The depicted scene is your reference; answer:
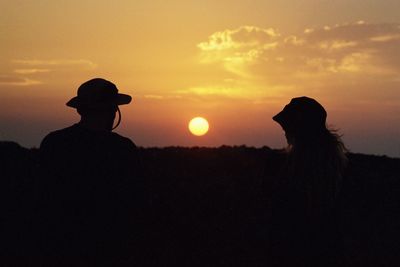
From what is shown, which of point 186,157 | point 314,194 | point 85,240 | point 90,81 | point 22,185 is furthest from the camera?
point 186,157

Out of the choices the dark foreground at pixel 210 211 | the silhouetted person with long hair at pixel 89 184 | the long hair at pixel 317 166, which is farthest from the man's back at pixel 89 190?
the dark foreground at pixel 210 211

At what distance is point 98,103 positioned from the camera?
418 cm

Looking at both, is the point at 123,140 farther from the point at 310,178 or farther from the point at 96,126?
the point at 310,178

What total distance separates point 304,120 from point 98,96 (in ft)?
5.73

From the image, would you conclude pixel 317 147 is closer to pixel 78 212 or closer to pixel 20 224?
pixel 78 212

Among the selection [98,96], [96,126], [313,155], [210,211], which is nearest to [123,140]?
[96,126]

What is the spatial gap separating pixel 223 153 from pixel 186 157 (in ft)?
3.94

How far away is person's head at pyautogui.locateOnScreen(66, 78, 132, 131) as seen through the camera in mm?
4184

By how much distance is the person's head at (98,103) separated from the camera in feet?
13.7

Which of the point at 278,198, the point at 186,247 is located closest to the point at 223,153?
the point at 186,247

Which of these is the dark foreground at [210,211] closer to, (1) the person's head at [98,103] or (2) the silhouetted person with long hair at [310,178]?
(2) the silhouetted person with long hair at [310,178]

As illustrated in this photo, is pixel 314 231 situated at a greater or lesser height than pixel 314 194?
lesser

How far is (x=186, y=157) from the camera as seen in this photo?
58.2ft

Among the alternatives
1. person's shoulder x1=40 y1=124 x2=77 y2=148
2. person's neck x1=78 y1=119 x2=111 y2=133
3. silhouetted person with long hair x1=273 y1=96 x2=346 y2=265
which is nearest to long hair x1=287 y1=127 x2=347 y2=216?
silhouetted person with long hair x1=273 y1=96 x2=346 y2=265
